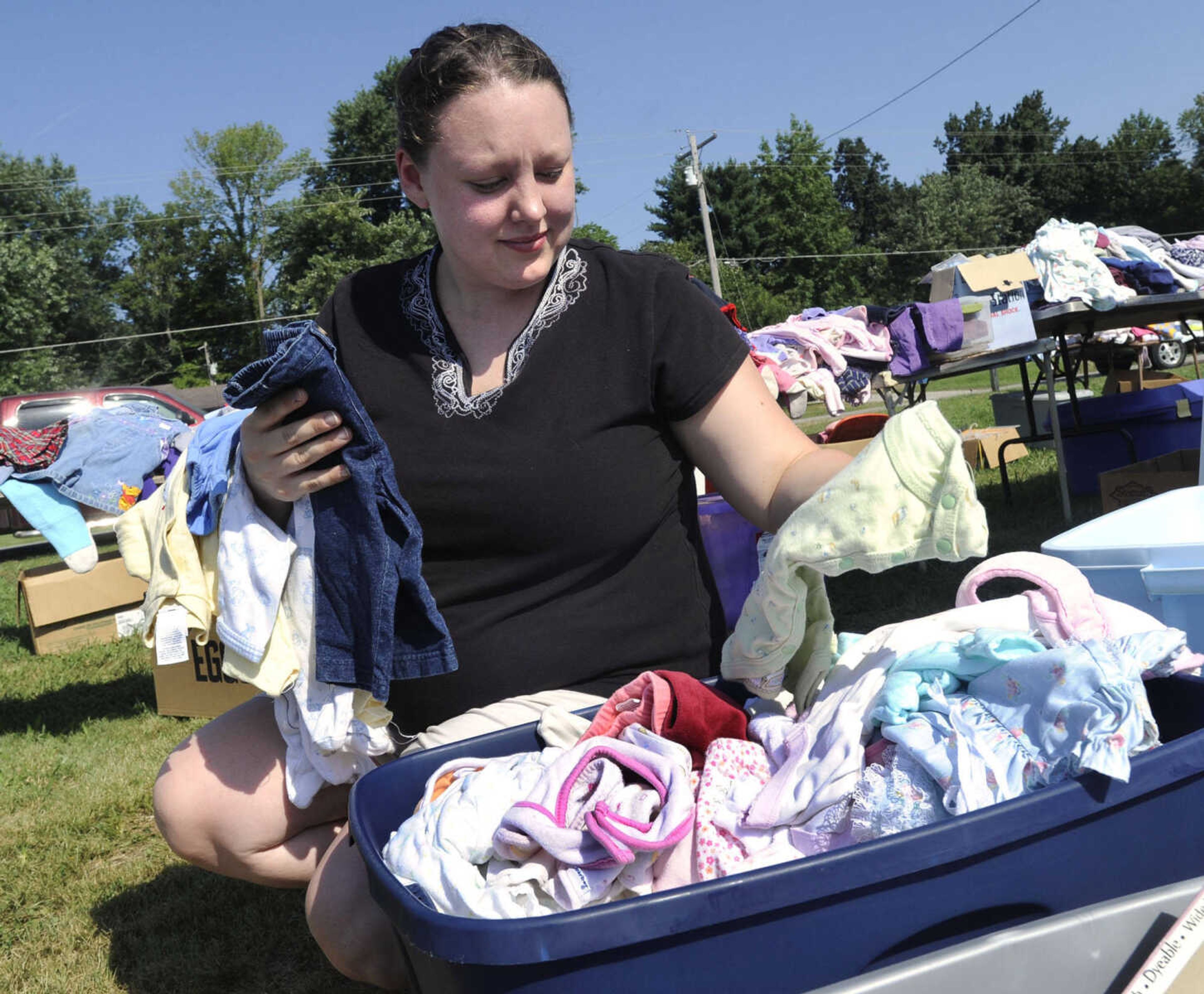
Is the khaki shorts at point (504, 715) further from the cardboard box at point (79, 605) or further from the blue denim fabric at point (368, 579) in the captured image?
the cardboard box at point (79, 605)

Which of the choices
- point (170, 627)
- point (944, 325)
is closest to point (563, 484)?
point (170, 627)

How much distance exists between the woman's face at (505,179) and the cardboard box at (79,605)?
4294 millimetres

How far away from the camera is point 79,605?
5406 millimetres

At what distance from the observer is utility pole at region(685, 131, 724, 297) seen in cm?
3014

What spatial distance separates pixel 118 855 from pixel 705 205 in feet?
100

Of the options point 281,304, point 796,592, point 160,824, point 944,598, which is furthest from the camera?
point 281,304

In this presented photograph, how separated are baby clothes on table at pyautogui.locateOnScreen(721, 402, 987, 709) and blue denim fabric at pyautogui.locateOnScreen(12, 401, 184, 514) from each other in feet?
11.7

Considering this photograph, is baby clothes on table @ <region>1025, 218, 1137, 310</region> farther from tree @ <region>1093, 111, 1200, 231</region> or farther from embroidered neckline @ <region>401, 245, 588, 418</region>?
tree @ <region>1093, 111, 1200, 231</region>

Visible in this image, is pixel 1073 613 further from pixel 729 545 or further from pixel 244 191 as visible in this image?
pixel 244 191

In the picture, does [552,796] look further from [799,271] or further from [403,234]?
[799,271]

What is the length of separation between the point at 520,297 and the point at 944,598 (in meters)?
3.20

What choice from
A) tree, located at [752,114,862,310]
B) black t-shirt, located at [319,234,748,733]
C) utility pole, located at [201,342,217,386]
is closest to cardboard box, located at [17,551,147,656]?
black t-shirt, located at [319,234,748,733]

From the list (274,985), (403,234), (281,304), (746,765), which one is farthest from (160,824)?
(281,304)

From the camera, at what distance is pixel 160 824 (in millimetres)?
1683
